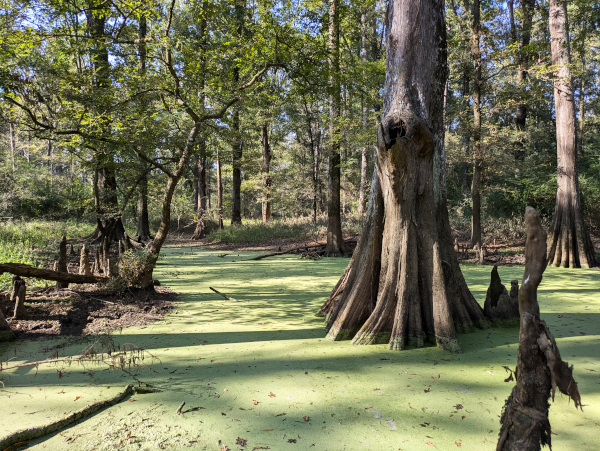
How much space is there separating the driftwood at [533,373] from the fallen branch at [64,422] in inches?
85.4

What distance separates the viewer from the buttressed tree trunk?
3.37 meters

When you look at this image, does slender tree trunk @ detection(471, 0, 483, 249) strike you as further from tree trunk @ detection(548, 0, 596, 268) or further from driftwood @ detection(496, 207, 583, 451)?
driftwood @ detection(496, 207, 583, 451)

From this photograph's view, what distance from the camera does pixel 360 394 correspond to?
8.05 feet

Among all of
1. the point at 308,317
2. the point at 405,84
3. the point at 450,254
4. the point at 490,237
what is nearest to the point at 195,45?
the point at 405,84

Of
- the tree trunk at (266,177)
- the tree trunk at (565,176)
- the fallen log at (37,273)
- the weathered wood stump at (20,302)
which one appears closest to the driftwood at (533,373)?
the fallen log at (37,273)

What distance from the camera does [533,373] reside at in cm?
131

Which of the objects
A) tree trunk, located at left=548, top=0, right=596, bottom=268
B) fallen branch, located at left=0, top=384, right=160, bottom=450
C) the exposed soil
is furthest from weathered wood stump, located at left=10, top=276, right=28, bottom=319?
tree trunk, located at left=548, top=0, right=596, bottom=268

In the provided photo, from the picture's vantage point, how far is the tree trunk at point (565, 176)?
834 centimetres

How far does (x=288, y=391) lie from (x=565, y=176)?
899 cm

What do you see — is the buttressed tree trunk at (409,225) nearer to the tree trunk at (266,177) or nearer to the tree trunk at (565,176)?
the tree trunk at (565,176)

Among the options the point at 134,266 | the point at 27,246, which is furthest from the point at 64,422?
the point at 27,246

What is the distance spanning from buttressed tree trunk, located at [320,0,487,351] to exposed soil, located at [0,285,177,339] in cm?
243

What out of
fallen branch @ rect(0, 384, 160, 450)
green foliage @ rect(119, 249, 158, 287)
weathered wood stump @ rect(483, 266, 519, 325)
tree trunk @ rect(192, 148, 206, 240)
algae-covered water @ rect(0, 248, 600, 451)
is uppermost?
tree trunk @ rect(192, 148, 206, 240)

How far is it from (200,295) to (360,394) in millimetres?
4038
